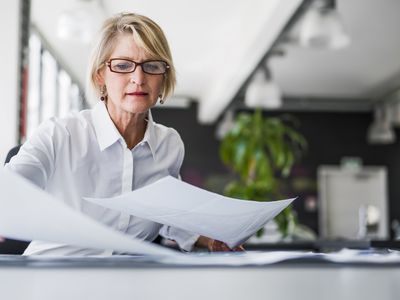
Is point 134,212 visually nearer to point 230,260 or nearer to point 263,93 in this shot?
point 230,260

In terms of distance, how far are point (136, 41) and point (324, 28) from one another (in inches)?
159

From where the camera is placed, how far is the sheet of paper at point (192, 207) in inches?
30.4

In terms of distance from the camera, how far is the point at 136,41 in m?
1.17

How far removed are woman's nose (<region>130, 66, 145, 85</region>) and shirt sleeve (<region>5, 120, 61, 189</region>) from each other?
0.20 metres

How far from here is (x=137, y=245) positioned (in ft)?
2.13

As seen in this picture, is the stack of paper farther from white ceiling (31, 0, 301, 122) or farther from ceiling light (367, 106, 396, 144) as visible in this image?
ceiling light (367, 106, 396, 144)

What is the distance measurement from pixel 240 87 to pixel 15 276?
28.4 feet

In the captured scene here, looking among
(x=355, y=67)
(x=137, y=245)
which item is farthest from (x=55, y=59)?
(x=137, y=245)

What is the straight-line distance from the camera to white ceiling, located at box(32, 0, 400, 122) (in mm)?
6238

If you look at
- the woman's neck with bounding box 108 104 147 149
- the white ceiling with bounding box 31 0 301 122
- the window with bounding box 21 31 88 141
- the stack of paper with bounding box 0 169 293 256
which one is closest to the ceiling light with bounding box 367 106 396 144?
the white ceiling with bounding box 31 0 301 122

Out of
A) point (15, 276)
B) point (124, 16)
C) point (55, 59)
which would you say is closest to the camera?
point (15, 276)

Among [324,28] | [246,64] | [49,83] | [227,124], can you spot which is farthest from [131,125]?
[227,124]

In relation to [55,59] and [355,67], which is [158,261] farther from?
[355,67]

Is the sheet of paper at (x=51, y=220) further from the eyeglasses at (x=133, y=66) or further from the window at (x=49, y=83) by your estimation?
the window at (x=49, y=83)
